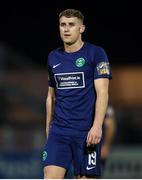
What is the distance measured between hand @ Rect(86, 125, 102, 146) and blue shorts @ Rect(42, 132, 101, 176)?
144mm

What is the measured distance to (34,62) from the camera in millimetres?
23141

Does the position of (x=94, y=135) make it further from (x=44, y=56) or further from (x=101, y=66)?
(x=44, y=56)

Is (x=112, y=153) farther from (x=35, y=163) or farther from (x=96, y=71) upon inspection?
(x=96, y=71)

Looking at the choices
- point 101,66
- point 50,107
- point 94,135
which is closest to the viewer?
point 94,135

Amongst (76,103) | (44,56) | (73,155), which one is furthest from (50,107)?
(44,56)

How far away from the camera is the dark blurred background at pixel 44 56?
18.5 metres

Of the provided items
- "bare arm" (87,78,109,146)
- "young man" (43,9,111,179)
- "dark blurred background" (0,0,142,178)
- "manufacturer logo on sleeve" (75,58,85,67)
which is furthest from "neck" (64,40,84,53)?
"dark blurred background" (0,0,142,178)

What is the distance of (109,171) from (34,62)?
9320 millimetres

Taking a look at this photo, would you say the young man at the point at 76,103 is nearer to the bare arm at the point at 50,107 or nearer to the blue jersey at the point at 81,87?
the blue jersey at the point at 81,87

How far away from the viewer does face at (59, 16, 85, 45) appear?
19.7ft

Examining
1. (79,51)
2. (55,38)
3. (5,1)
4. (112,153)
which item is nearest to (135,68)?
(55,38)

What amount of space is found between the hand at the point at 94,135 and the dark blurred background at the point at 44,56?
10260mm

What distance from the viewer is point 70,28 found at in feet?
19.7

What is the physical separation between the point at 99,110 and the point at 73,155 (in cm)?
46
